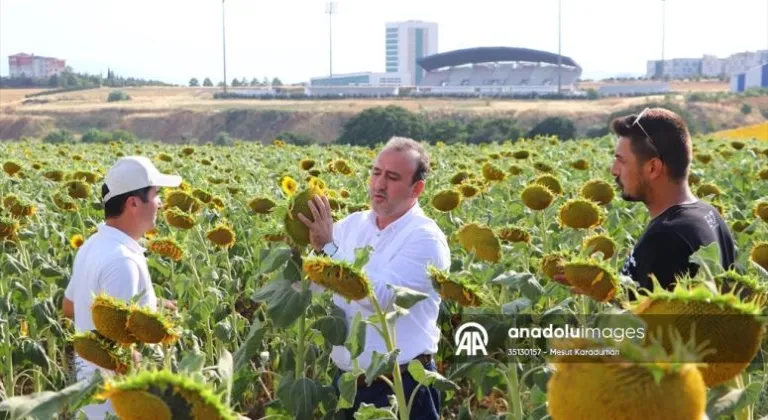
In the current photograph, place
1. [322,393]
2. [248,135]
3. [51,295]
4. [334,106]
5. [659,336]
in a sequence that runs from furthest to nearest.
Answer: [334,106] → [248,135] → [51,295] → [322,393] → [659,336]

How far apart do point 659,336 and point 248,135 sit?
72.3 metres

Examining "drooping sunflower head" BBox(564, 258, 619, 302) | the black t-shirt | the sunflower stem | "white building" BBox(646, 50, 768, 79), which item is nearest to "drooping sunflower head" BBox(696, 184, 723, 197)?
the black t-shirt

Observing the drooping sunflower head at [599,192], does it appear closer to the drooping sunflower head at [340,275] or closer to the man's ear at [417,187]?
the man's ear at [417,187]

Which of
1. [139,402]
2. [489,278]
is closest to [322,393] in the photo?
[489,278]

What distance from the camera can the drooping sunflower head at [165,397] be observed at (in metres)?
1.28

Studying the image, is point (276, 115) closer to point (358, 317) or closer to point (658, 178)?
point (658, 178)

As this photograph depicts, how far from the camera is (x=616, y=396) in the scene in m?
1.10

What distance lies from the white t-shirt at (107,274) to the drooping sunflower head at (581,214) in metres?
1.42

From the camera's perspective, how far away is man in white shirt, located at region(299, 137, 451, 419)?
3.37m

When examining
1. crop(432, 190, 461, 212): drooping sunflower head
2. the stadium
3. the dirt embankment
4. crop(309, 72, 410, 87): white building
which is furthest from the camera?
crop(309, 72, 410, 87): white building

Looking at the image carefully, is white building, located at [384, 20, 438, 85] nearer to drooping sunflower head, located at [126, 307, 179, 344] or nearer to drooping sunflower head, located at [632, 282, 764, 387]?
drooping sunflower head, located at [126, 307, 179, 344]

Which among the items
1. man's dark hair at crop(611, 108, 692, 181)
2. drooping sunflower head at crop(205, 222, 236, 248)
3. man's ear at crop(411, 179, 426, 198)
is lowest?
drooping sunflower head at crop(205, 222, 236, 248)

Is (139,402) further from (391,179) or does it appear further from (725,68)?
(725,68)

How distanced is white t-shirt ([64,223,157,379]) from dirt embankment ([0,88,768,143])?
64.3 m
